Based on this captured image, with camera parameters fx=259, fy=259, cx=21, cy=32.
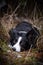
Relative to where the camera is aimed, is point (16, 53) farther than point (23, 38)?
No

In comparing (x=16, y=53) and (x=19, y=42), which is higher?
(x=19, y=42)

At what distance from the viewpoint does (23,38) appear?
15.3 ft

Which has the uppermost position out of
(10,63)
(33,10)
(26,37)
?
(33,10)

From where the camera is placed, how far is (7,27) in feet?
17.5

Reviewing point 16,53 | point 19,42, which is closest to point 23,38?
point 19,42

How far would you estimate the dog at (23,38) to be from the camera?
466 cm

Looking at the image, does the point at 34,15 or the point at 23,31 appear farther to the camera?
the point at 34,15

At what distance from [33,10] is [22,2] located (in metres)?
0.33

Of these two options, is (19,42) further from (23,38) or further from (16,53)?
(16,53)

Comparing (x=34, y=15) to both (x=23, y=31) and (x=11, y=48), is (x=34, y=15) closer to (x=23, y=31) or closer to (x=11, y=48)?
(x=23, y=31)

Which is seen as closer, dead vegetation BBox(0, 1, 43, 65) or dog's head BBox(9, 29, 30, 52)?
dead vegetation BBox(0, 1, 43, 65)

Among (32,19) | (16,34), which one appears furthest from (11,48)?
(32,19)

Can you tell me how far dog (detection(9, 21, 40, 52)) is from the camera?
15.3 feet

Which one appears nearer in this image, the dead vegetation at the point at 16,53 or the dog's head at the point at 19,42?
the dead vegetation at the point at 16,53
